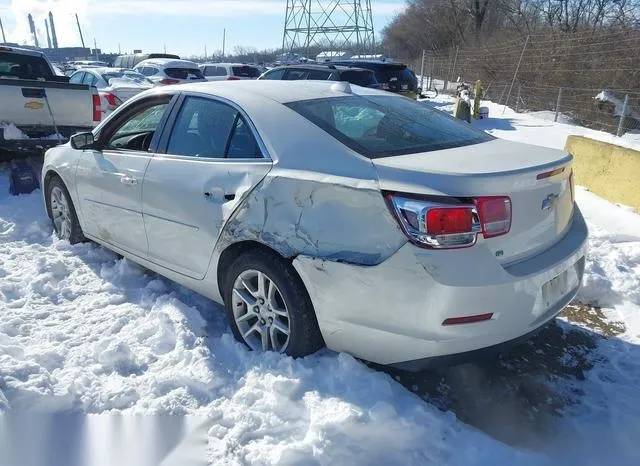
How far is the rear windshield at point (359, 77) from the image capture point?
41.5 ft

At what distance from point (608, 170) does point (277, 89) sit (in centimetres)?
446

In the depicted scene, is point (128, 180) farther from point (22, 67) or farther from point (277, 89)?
point (22, 67)

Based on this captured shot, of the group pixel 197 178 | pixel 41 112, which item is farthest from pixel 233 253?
pixel 41 112

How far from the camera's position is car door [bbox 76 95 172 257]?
12.8 ft

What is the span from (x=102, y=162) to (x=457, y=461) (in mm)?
3370

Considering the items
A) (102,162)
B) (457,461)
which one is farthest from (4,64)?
(457,461)

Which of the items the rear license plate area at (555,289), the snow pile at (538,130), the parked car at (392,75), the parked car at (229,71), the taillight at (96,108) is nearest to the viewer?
the rear license plate area at (555,289)

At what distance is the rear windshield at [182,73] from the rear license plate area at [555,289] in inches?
650

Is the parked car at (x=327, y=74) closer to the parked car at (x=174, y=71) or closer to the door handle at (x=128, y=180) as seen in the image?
the parked car at (x=174, y=71)

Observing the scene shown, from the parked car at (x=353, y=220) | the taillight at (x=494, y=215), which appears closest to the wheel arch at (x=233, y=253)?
the parked car at (x=353, y=220)

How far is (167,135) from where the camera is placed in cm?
374

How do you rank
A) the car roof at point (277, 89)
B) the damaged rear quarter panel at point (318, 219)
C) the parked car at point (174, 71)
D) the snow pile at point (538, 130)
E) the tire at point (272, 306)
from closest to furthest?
1. the damaged rear quarter panel at point (318, 219)
2. the tire at point (272, 306)
3. the car roof at point (277, 89)
4. the snow pile at point (538, 130)
5. the parked car at point (174, 71)

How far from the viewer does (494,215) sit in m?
2.49

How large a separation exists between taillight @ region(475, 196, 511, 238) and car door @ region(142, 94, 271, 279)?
118 cm
